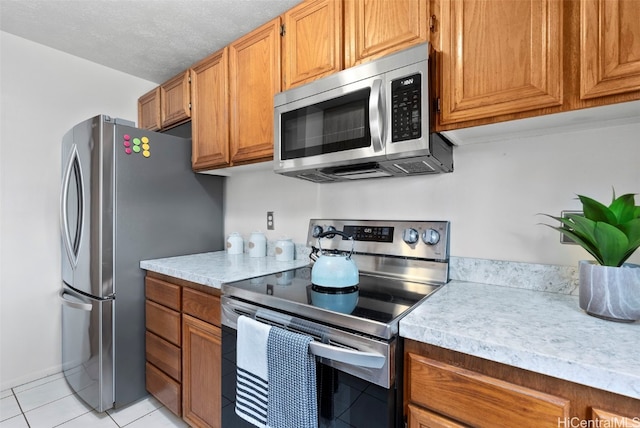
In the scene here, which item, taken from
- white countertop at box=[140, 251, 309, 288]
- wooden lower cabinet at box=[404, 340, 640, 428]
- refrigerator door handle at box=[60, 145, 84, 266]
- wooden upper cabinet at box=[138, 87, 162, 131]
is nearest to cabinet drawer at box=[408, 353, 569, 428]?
wooden lower cabinet at box=[404, 340, 640, 428]

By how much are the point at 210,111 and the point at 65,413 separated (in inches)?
77.9

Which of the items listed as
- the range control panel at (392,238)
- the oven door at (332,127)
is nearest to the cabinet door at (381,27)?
the oven door at (332,127)

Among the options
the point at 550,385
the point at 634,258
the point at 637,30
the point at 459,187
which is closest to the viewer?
the point at 550,385

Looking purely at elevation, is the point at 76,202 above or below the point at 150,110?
below

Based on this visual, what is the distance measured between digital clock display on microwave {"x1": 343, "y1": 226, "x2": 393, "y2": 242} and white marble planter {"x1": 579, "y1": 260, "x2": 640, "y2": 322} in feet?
2.50

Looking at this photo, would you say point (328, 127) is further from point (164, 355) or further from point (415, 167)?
point (164, 355)

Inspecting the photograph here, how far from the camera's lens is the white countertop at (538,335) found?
2.02 ft

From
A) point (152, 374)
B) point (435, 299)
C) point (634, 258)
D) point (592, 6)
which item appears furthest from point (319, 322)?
point (152, 374)

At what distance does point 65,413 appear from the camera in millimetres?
1757

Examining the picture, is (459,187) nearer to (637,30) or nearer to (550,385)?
(637,30)

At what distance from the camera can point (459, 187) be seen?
4.50 feet

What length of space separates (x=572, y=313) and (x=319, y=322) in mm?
768

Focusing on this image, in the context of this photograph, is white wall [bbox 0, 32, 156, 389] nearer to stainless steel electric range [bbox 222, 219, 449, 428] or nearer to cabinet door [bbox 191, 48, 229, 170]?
cabinet door [bbox 191, 48, 229, 170]

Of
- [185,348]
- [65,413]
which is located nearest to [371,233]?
[185,348]
